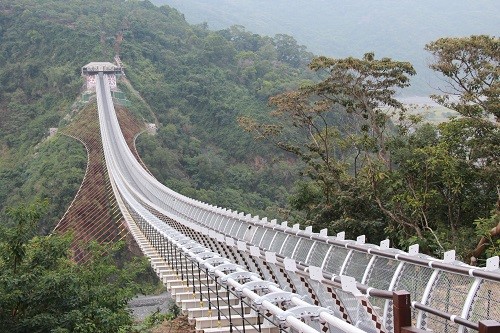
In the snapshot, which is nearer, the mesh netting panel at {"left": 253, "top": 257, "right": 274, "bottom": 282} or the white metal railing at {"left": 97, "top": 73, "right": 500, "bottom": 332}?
the white metal railing at {"left": 97, "top": 73, "right": 500, "bottom": 332}

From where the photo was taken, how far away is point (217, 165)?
56.1m

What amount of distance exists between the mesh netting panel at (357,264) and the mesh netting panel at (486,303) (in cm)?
208

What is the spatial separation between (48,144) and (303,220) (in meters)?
36.8

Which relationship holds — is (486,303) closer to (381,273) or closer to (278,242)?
(381,273)

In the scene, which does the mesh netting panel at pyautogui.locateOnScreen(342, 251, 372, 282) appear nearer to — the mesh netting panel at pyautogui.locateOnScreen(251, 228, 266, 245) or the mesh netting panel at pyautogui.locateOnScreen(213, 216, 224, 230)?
the mesh netting panel at pyautogui.locateOnScreen(251, 228, 266, 245)

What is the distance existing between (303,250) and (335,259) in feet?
4.50

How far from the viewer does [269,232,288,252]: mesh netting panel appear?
1121cm

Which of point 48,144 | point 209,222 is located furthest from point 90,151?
point 209,222

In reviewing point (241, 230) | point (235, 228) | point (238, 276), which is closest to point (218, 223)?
point (235, 228)

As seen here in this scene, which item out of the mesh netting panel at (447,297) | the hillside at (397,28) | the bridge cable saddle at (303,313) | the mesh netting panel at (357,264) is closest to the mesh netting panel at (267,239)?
the mesh netting panel at (357,264)

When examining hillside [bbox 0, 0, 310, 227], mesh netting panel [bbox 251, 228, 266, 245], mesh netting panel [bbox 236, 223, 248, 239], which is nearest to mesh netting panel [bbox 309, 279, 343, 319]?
mesh netting panel [bbox 251, 228, 266, 245]

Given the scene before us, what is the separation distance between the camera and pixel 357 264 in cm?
793

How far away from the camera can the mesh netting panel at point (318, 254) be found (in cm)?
905

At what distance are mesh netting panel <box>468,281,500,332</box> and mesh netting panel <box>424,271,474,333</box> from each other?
134mm
